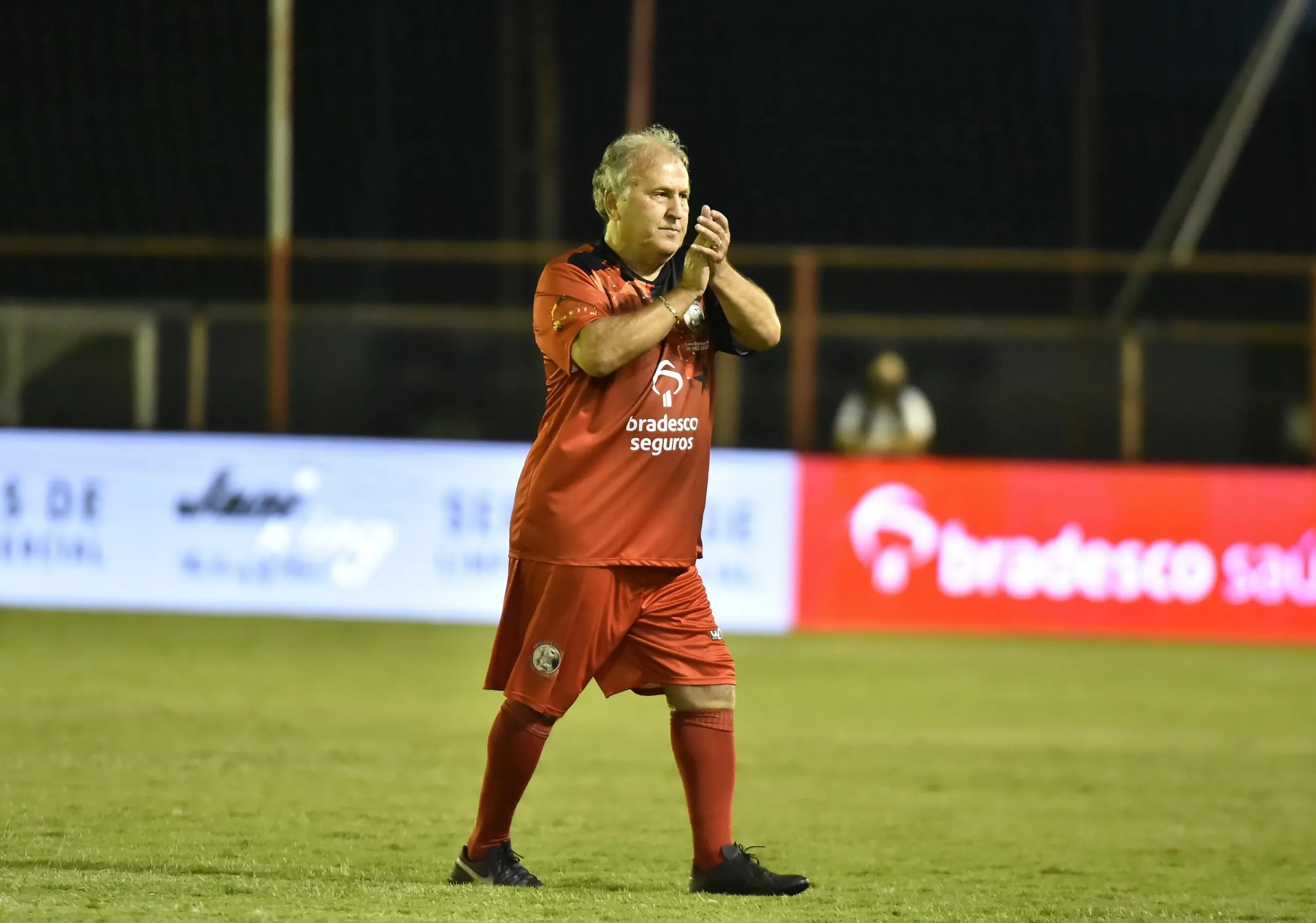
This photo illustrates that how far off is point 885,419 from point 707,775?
8.79 metres

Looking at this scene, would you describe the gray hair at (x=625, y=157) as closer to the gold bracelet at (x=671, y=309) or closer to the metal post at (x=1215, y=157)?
the gold bracelet at (x=671, y=309)

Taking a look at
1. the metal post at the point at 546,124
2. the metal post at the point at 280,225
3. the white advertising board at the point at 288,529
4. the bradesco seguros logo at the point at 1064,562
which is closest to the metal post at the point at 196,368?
the metal post at the point at 280,225

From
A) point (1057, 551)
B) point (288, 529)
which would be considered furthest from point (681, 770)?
point (1057, 551)

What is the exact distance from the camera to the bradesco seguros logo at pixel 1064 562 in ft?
39.0

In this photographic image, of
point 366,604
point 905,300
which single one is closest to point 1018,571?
point 366,604

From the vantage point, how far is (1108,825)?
6.17 m

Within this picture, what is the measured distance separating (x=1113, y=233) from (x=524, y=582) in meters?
19.9

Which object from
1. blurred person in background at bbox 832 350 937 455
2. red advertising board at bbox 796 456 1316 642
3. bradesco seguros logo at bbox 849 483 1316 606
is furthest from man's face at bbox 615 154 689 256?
blurred person in background at bbox 832 350 937 455

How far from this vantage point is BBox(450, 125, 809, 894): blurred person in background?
4.68 m

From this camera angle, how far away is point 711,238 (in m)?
4.52

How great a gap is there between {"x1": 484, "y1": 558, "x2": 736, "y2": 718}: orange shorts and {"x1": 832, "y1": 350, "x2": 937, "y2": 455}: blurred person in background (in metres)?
8.28

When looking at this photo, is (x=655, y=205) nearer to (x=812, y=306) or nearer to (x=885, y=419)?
(x=812, y=306)

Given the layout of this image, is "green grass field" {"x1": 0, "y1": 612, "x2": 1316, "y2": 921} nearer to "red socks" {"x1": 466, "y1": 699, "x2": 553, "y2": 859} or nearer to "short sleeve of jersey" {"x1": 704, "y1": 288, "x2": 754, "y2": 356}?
"red socks" {"x1": 466, "y1": 699, "x2": 553, "y2": 859}

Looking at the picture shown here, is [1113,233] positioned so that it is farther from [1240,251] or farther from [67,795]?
[67,795]
